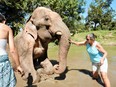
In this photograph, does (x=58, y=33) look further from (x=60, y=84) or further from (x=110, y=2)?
(x=110, y=2)

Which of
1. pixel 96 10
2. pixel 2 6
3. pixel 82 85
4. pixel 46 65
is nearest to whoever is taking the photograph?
pixel 82 85

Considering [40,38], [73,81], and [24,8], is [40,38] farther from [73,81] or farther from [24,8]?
[24,8]

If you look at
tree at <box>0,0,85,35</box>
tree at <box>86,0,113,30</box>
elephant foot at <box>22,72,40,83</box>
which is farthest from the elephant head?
tree at <box>86,0,113,30</box>

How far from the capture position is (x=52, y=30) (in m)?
7.07

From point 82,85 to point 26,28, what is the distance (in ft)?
7.45

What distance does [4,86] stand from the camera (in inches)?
171

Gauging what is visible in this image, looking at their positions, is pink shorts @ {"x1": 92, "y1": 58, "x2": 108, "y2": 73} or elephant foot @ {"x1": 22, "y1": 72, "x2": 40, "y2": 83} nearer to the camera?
pink shorts @ {"x1": 92, "y1": 58, "x2": 108, "y2": 73}

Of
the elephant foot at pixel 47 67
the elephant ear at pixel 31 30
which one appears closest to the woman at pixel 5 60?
the elephant ear at pixel 31 30

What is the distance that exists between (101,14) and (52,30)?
36596mm

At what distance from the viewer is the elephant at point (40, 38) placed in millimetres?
6871

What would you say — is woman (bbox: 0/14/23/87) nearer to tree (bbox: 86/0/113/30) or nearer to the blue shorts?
the blue shorts

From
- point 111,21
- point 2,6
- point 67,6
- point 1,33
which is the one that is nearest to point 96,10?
point 111,21

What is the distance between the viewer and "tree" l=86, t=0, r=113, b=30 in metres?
42.9

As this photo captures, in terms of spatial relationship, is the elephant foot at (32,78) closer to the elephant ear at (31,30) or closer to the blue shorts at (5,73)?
the elephant ear at (31,30)
